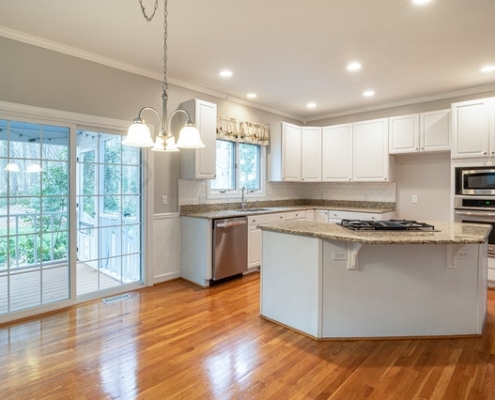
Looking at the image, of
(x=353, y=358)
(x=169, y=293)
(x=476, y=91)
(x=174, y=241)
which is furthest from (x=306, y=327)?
(x=476, y=91)

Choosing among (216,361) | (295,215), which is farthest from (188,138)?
(295,215)

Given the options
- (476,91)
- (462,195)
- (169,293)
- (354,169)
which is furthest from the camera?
(354,169)

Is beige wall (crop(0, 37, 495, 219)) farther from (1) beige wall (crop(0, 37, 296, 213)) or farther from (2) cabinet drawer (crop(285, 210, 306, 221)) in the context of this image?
(2) cabinet drawer (crop(285, 210, 306, 221))

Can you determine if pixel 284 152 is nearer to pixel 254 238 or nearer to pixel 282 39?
pixel 254 238

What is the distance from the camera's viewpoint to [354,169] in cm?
525

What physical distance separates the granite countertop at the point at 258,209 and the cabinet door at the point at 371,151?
20.7 inches

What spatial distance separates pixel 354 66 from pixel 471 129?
173 cm

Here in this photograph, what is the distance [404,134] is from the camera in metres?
4.70

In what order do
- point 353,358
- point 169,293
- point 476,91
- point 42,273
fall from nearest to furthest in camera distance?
1. point 353,358
2. point 42,273
3. point 169,293
4. point 476,91

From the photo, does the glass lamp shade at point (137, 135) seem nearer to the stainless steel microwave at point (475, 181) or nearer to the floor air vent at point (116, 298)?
the floor air vent at point (116, 298)

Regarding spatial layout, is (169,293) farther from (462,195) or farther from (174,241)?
(462,195)

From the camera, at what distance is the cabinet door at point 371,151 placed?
4.91 m

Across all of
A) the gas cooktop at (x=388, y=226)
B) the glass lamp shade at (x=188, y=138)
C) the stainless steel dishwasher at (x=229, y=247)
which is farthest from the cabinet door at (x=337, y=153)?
the glass lamp shade at (x=188, y=138)

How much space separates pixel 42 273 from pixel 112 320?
90 centimetres
